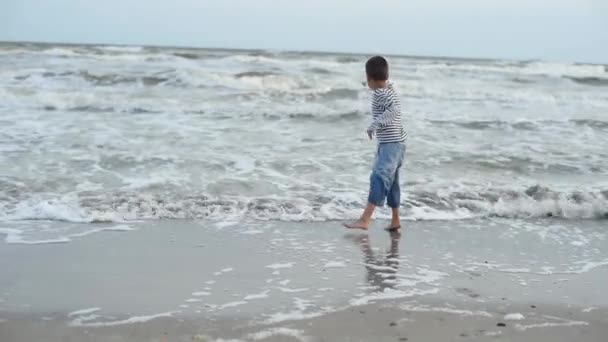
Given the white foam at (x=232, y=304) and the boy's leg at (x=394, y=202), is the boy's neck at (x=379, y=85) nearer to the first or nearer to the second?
the boy's leg at (x=394, y=202)

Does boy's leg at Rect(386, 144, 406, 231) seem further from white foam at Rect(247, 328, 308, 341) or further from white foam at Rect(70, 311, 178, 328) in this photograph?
white foam at Rect(70, 311, 178, 328)

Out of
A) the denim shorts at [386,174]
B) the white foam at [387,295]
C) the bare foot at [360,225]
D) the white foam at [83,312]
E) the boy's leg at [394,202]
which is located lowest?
the white foam at [387,295]

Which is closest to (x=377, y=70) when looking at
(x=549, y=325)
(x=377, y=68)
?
(x=377, y=68)

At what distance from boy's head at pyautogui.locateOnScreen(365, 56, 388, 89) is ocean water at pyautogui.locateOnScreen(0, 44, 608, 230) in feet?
4.07

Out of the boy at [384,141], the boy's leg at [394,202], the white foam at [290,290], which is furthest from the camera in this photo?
the boy's leg at [394,202]

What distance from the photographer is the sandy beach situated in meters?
3.20

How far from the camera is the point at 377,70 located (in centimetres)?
513

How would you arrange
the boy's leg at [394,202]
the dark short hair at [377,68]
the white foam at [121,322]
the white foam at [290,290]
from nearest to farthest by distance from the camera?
1. the white foam at [121,322]
2. the white foam at [290,290]
3. the dark short hair at [377,68]
4. the boy's leg at [394,202]

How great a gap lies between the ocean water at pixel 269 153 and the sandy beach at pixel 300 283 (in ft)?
1.98

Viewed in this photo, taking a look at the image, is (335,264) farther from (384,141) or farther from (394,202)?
(384,141)

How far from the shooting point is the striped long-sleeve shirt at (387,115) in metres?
5.25

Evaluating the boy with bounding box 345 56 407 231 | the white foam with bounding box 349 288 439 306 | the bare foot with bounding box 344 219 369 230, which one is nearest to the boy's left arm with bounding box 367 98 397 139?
the boy with bounding box 345 56 407 231

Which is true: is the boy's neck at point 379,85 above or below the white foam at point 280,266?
above

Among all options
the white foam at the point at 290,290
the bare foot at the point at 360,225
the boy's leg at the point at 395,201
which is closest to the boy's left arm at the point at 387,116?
the boy's leg at the point at 395,201
